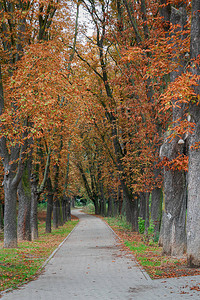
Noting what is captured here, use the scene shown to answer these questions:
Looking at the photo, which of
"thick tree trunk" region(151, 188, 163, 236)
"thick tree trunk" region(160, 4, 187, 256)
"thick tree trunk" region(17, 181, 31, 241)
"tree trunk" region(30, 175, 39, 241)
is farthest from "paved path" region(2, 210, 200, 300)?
"tree trunk" region(30, 175, 39, 241)

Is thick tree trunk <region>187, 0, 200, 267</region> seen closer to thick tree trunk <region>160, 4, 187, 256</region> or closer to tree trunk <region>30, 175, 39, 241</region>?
thick tree trunk <region>160, 4, 187, 256</region>

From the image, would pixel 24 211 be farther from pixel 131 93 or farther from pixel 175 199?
pixel 175 199

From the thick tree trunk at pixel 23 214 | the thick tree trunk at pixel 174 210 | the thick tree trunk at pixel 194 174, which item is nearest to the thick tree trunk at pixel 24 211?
the thick tree trunk at pixel 23 214

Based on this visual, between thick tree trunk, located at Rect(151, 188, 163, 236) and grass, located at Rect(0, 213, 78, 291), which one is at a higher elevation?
thick tree trunk, located at Rect(151, 188, 163, 236)

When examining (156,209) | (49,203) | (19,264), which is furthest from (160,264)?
(49,203)

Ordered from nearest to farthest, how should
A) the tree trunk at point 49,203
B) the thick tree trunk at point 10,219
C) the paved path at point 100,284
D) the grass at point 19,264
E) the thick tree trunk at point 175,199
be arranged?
the paved path at point 100,284
the grass at point 19,264
the thick tree trunk at point 175,199
the thick tree trunk at point 10,219
the tree trunk at point 49,203

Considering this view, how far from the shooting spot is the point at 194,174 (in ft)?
31.9

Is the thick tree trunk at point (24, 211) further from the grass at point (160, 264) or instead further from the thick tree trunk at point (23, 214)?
the grass at point (160, 264)

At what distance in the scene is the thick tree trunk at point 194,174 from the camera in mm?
9594

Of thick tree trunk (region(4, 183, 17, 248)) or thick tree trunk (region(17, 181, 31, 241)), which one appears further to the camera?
thick tree trunk (region(17, 181, 31, 241))

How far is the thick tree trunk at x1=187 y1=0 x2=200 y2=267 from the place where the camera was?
31.5ft

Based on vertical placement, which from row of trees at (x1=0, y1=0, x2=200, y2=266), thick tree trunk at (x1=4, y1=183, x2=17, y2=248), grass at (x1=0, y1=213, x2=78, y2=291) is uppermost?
row of trees at (x1=0, y1=0, x2=200, y2=266)

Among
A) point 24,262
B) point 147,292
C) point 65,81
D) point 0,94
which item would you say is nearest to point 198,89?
point 147,292

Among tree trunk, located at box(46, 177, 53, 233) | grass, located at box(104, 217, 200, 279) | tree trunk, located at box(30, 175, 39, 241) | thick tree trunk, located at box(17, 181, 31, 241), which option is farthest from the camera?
tree trunk, located at box(46, 177, 53, 233)
